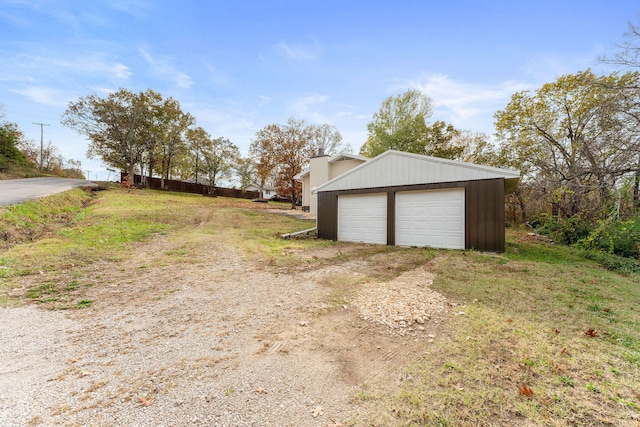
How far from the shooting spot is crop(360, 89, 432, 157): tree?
72.8 ft

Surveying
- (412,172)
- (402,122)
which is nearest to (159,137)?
(402,122)

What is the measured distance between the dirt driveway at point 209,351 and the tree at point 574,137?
774 centimetres

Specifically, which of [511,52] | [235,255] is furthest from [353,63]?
[235,255]

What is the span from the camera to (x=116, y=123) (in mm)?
21203

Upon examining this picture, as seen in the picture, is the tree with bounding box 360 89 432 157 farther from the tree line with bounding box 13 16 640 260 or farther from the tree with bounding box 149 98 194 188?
the tree with bounding box 149 98 194 188

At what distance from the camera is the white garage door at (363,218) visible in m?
9.80

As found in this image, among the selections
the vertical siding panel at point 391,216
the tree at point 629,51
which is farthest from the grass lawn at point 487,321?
the tree at point 629,51

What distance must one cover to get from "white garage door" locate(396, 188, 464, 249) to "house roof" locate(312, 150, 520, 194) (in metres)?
0.50

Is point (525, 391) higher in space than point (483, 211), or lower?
lower

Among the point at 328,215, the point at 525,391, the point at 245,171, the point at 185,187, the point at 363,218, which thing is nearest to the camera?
the point at 525,391

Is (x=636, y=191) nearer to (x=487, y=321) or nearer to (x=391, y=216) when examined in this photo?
(x=391, y=216)

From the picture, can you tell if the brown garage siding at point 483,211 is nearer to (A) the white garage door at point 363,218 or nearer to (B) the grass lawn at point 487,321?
(B) the grass lawn at point 487,321

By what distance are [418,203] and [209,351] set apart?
8274 mm

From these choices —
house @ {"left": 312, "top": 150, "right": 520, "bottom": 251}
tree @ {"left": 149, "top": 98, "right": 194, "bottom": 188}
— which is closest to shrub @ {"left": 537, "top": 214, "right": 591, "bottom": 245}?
house @ {"left": 312, "top": 150, "right": 520, "bottom": 251}
